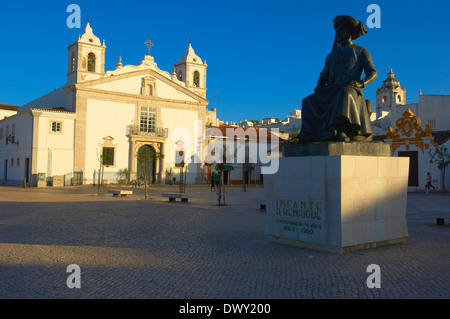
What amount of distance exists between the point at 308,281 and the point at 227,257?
1.66 m

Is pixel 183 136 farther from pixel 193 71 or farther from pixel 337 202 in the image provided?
pixel 337 202

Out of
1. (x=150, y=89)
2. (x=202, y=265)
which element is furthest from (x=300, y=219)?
(x=150, y=89)

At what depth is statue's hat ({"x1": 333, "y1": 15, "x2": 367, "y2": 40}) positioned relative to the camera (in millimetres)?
7145

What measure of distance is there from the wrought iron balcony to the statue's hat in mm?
31086

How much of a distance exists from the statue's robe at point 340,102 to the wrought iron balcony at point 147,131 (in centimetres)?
3090

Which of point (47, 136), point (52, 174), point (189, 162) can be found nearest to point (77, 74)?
point (47, 136)

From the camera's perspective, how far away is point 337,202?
6074 mm

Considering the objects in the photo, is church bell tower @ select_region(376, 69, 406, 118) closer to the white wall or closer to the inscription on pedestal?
the white wall

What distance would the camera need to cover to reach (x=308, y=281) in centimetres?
481

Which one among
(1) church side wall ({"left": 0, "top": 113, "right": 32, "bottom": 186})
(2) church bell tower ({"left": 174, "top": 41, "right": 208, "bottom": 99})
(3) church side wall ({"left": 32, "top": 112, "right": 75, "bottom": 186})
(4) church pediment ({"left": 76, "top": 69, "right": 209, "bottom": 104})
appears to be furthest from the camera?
(2) church bell tower ({"left": 174, "top": 41, "right": 208, "bottom": 99})

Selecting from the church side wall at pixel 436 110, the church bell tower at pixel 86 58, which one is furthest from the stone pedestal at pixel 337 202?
the church side wall at pixel 436 110

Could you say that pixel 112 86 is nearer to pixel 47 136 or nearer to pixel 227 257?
pixel 47 136

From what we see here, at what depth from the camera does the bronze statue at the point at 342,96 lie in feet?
21.8

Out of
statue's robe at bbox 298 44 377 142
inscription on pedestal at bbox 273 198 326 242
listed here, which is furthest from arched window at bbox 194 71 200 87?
inscription on pedestal at bbox 273 198 326 242
